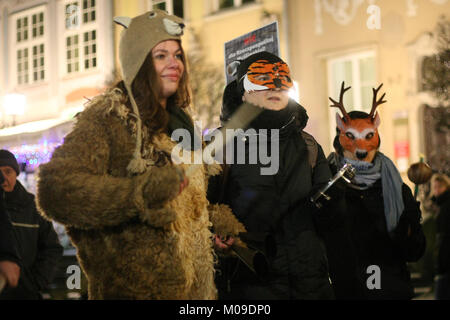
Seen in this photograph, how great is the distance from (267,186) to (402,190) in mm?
1104

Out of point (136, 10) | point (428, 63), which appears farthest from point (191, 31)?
point (428, 63)

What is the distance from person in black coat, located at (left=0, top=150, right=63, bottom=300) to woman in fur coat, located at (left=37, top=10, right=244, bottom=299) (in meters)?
2.09

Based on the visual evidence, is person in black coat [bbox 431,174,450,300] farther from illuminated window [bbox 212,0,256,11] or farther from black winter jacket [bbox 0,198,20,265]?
illuminated window [bbox 212,0,256,11]

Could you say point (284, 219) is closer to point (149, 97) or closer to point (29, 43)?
point (149, 97)

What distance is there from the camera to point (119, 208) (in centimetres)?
208

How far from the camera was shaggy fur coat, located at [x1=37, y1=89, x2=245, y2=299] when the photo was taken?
2.06 m

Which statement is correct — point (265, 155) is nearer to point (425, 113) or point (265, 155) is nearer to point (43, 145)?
point (43, 145)

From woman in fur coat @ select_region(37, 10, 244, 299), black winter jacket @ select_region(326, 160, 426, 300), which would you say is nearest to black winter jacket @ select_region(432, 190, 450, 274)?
black winter jacket @ select_region(326, 160, 426, 300)

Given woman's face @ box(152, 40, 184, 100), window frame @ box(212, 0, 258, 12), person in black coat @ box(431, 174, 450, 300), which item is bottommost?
person in black coat @ box(431, 174, 450, 300)

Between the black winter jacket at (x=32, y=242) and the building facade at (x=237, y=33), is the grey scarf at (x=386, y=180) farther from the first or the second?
the building facade at (x=237, y=33)

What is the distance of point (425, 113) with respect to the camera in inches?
347

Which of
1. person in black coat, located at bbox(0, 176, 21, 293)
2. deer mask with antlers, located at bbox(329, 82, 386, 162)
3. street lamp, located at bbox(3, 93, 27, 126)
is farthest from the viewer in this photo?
street lamp, located at bbox(3, 93, 27, 126)
